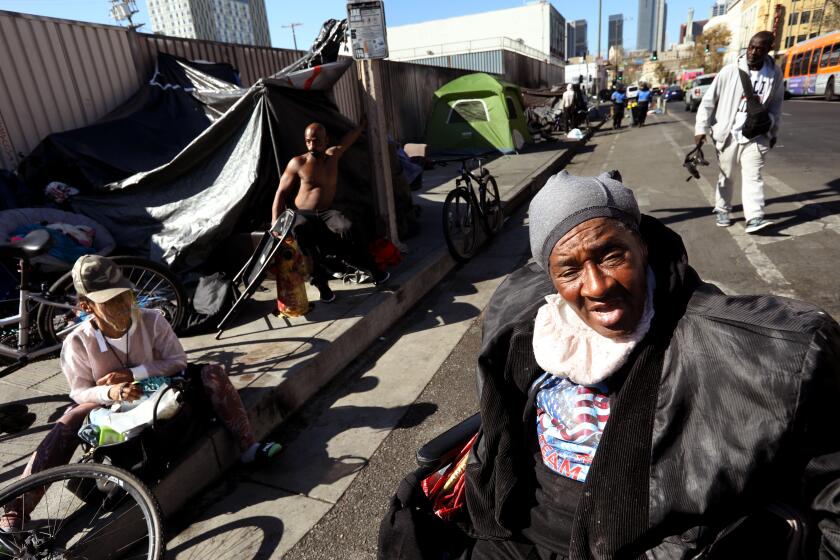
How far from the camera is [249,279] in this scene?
167 inches

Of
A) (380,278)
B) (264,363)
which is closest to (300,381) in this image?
(264,363)

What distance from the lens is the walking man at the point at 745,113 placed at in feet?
18.2

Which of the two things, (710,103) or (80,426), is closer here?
(80,426)

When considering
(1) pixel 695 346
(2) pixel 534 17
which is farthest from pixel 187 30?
(1) pixel 695 346

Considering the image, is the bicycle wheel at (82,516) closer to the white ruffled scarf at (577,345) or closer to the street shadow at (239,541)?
the street shadow at (239,541)

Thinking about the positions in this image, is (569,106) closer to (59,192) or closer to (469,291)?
(469,291)

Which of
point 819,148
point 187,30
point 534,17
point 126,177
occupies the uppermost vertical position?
Result: point 187,30

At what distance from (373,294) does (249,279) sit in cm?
115

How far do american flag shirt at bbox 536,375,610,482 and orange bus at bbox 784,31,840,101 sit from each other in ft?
105

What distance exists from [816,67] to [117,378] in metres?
35.8

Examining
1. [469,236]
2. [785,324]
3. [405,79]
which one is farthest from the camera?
[405,79]

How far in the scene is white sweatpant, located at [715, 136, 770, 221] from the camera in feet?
18.4

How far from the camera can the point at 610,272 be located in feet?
4.33

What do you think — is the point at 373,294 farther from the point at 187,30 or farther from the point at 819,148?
the point at 187,30
